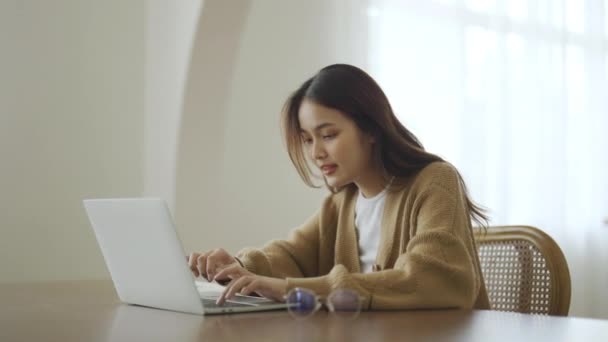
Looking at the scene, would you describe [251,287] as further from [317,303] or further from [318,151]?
[318,151]

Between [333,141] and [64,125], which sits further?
[64,125]

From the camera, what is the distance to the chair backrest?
5.76 ft

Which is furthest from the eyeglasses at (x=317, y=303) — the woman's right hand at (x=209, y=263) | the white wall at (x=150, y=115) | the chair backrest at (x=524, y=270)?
the white wall at (x=150, y=115)

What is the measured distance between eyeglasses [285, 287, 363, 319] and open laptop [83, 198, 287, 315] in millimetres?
114

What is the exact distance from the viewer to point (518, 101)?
3.93 m

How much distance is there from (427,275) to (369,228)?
44 centimetres

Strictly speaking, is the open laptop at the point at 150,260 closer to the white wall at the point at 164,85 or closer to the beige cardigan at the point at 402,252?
the beige cardigan at the point at 402,252

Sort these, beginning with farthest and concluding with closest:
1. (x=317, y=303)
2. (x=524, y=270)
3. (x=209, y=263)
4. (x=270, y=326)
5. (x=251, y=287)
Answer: (x=524, y=270) → (x=209, y=263) → (x=251, y=287) → (x=317, y=303) → (x=270, y=326)

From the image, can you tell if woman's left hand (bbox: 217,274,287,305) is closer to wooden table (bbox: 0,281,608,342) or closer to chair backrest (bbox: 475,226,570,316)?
wooden table (bbox: 0,281,608,342)

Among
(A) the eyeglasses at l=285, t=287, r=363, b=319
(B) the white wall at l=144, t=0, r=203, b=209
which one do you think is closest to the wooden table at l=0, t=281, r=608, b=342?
(A) the eyeglasses at l=285, t=287, r=363, b=319

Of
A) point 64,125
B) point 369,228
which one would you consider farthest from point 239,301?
point 64,125

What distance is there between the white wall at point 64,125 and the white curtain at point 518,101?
1055mm

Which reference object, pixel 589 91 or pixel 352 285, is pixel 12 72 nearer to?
pixel 352 285

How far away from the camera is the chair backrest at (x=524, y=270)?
176cm
